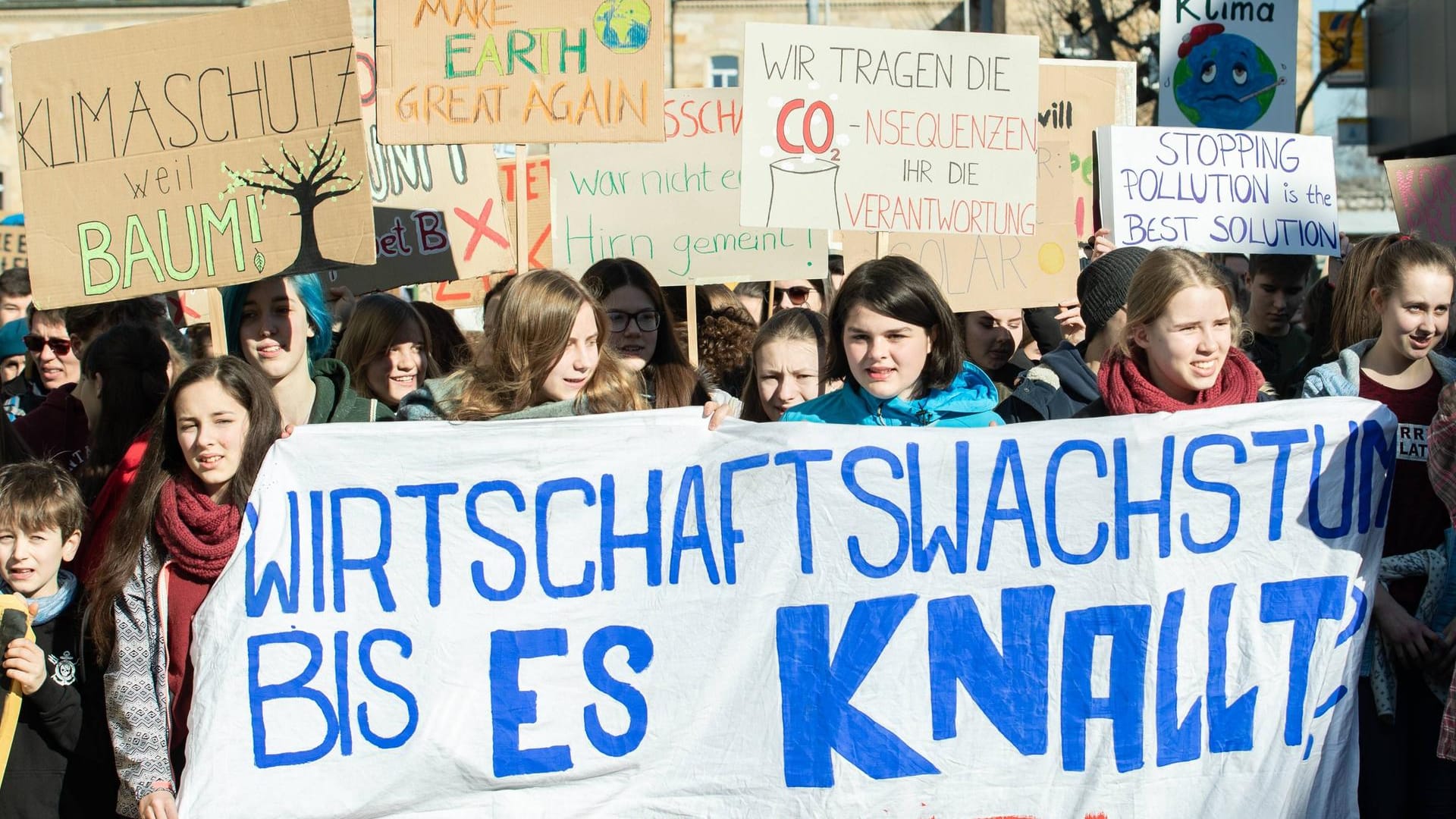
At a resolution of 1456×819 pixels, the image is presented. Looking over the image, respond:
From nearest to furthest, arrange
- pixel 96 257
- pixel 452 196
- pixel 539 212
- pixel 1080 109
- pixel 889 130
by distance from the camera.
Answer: pixel 96 257
pixel 889 130
pixel 452 196
pixel 1080 109
pixel 539 212

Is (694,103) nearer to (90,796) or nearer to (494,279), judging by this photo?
(494,279)

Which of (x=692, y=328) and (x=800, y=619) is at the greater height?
(x=692, y=328)

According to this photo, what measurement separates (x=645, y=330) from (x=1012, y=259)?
1711 mm

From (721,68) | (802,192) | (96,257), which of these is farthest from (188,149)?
(721,68)

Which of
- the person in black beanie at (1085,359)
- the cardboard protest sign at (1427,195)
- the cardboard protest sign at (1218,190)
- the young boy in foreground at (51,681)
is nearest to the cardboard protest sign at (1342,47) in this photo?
the cardboard protest sign at (1427,195)

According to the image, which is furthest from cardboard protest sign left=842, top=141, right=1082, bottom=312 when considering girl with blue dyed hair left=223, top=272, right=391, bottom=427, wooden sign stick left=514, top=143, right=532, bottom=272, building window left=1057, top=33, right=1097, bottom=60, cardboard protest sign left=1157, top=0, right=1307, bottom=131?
building window left=1057, top=33, right=1097, bottom=60

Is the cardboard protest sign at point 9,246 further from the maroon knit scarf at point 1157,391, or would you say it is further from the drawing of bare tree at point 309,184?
the maroon knit scarf at point 1157,391

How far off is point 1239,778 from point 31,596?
2.93 metres

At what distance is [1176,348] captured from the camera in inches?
140

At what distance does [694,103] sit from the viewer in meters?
6.26

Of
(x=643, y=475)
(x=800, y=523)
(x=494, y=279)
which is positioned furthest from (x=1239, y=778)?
(x=494, y=279)

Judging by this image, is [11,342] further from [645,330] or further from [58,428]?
[645,330]

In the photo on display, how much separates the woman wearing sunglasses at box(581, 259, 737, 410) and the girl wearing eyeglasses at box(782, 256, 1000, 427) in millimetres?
984

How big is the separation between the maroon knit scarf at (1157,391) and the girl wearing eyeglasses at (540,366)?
1225 millimetres
